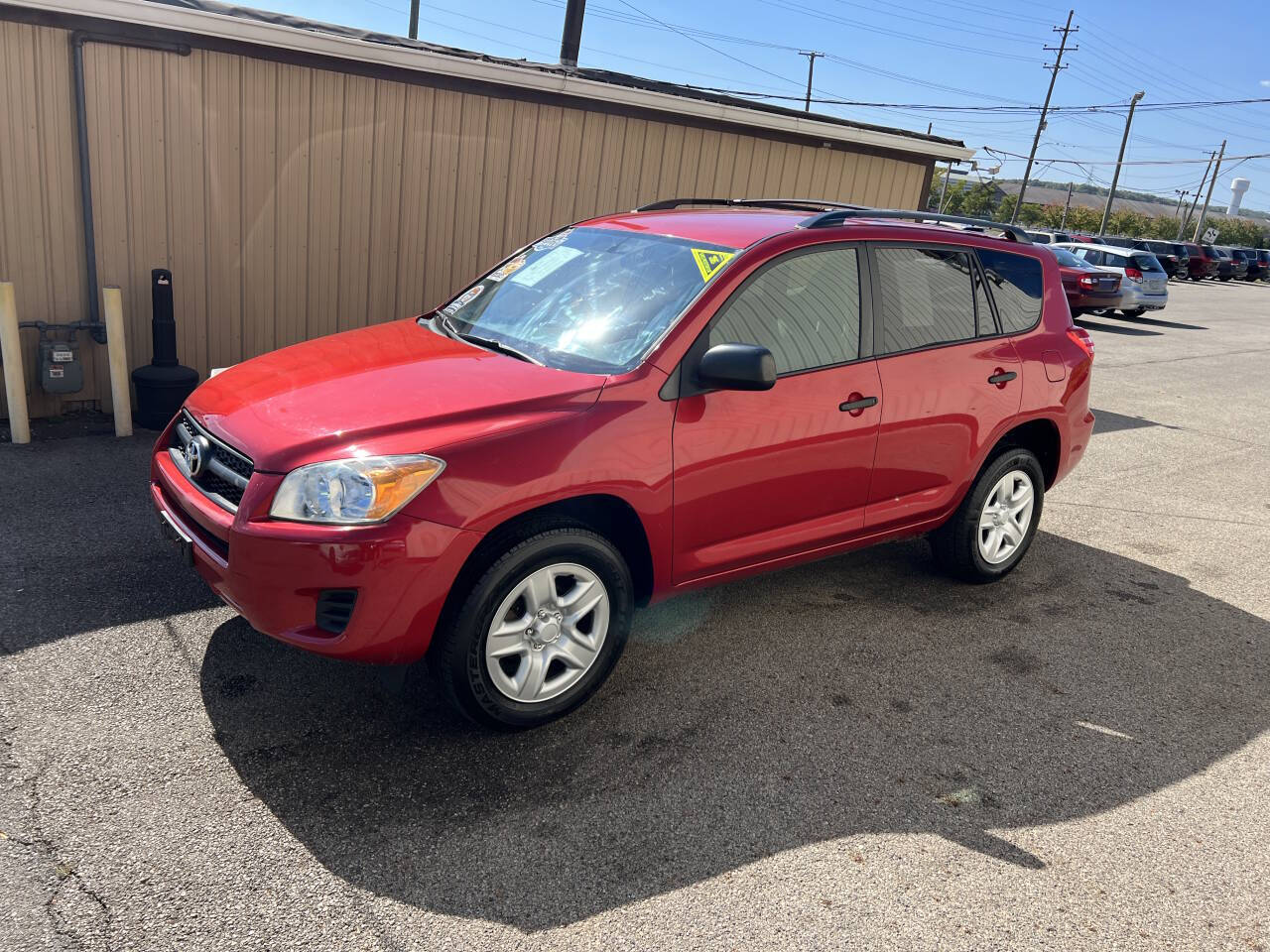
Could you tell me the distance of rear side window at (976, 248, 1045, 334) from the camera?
5.12 m

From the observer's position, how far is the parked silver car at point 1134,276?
22.1 metres

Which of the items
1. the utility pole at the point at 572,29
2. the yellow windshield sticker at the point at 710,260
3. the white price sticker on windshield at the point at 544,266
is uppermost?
the utility pole at the point at 572,29

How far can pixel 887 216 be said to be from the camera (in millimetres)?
4824

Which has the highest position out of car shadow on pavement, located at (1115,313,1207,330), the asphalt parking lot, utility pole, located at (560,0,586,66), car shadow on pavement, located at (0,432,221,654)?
utility pole, located at (560,0,586,66)

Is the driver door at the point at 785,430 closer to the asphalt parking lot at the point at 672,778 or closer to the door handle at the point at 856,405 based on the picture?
the door handle at the point at 856,405

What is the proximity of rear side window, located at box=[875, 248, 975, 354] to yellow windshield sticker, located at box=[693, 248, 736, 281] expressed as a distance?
840mm

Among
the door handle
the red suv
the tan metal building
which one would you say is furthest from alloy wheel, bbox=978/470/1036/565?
the tan metal building

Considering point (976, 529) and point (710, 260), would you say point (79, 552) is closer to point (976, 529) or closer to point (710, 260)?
point (710, 260)

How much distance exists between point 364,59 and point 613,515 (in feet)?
17.6

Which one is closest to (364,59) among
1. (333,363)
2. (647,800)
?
(333,363)

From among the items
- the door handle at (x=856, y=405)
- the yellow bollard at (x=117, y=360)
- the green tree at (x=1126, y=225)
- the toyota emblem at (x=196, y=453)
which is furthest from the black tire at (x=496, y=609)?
the green tree at (x=1126, y=225)

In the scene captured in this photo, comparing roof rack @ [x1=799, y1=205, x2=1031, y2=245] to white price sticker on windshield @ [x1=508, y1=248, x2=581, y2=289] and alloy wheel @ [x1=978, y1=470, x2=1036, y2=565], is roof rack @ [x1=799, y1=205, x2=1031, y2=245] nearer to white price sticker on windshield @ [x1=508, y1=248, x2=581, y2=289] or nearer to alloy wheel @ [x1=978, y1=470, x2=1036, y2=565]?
white price sticker on windshield @ [x1=508, y1=248, x2=581, y2=289]

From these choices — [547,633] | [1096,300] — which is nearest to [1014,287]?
[547,633]

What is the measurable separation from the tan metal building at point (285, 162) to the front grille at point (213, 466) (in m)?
4.03
